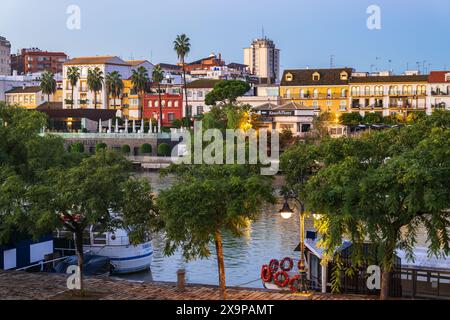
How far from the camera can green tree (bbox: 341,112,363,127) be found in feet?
330

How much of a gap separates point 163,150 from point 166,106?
27577 millimetres

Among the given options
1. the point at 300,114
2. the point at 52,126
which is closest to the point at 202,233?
the point at 300,114

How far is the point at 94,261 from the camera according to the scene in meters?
31.0

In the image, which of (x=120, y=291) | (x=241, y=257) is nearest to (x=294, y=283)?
(x=120, y=291)

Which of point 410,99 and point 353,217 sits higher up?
point 410,99

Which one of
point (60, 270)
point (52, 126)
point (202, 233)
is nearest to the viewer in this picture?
point (202, 233)

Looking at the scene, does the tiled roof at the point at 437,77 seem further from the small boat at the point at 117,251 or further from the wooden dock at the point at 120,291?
the wooden dock at the point at 120,291

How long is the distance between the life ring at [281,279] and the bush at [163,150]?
223 ft

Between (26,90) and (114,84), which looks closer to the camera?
(114,84)

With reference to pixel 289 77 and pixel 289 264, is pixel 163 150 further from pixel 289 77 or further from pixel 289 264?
pixel 289 264

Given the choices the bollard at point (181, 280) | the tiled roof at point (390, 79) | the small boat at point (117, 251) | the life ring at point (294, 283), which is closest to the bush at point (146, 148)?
the tiled roof at point (390, 79)

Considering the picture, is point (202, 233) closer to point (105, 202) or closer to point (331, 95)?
point (105, 202)

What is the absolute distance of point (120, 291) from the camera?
76.7ft
